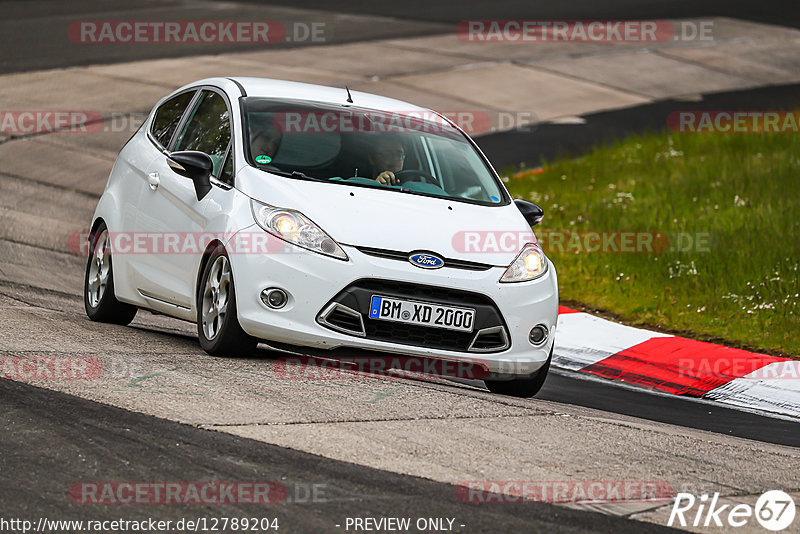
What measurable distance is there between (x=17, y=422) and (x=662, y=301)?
632cm

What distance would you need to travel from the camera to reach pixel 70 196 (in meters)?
14.6

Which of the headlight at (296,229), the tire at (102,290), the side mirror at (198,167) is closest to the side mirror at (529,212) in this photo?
the headlight at (296,229)

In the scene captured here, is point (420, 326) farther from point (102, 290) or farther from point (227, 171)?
point (102, 290)

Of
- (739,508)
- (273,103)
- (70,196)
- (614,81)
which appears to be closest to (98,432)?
(739,508)

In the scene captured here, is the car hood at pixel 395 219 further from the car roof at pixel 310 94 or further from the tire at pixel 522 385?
the car roof at pixel 310 94

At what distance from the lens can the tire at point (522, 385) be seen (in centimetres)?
784

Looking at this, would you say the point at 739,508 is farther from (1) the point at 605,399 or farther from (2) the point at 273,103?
(2) the point at 273,103

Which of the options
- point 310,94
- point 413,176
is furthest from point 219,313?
point 310,94

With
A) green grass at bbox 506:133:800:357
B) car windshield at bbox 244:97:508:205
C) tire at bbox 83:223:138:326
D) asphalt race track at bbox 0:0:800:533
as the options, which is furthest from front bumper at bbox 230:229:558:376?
green grass at bbox 506:133:800:357

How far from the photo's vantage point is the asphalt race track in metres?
5.08

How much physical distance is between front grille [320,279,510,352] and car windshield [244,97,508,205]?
0.98 metres

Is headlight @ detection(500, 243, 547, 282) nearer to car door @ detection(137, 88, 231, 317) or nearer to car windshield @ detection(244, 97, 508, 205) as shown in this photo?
car windshield @ detection(244, 97, 508, 205)

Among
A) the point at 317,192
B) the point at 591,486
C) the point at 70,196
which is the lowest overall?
the point at 70,196

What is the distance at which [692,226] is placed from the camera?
41.1 ft
